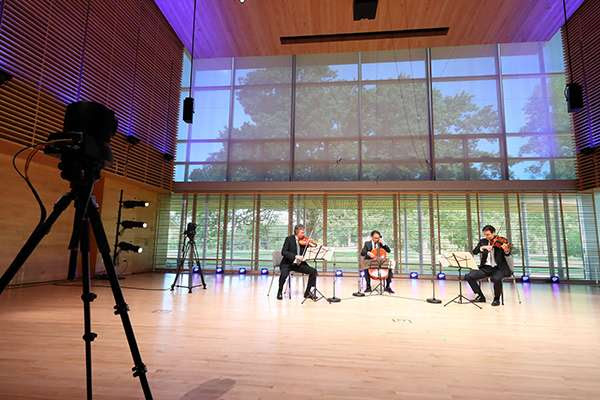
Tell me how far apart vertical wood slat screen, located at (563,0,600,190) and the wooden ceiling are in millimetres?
417

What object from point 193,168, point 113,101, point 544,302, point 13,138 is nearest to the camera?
point 13,138

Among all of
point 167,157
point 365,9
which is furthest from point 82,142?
point 167,157

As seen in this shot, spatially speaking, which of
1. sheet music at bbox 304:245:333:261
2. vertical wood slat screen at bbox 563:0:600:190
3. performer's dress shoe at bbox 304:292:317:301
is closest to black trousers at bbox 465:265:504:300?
sheet music at bbox 304:245:333:261

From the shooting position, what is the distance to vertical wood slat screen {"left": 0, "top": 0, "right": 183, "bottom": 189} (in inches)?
175

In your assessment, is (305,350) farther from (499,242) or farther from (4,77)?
(4,77)

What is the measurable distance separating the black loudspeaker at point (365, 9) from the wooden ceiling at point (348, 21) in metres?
0.30

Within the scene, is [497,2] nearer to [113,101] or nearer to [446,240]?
[446,240]

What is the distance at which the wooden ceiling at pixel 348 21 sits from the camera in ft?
18.0

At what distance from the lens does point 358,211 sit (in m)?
9.08

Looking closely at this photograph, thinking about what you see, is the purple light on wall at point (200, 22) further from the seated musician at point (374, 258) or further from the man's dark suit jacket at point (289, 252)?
the seated musician at point (374, 258)

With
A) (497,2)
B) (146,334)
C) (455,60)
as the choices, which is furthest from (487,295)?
(455,60)

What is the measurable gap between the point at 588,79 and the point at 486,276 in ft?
17.8

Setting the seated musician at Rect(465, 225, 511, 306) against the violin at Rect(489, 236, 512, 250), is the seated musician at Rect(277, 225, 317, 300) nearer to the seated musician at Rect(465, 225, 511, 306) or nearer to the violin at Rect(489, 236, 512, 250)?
the seated musician at Rect(465, 225, 511, 306)

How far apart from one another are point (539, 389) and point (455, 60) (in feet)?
30.8
